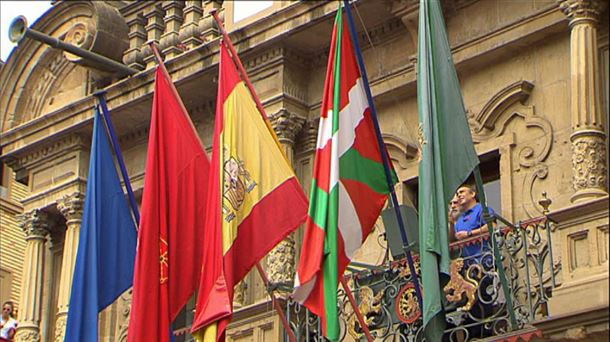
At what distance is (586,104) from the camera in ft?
56.7

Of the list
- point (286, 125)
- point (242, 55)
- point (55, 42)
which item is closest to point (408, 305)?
point (286, 125)

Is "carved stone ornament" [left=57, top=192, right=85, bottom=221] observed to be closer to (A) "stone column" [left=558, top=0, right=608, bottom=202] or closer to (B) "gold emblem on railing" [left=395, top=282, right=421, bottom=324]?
(B) "gold emblem on railing" [left=395, top=282, right=421, bottom=324]

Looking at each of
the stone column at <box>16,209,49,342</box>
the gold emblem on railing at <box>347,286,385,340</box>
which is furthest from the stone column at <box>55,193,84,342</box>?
the gold emblem on railing at <box>347,286,385,340</box>

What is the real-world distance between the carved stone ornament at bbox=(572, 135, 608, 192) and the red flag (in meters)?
4.35

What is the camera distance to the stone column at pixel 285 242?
19.8 m

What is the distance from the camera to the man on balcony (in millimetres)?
Result: 17484

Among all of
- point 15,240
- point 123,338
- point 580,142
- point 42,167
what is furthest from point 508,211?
point 15,240

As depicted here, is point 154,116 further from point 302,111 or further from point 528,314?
point 528,314

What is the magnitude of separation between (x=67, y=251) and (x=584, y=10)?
7.93 meters

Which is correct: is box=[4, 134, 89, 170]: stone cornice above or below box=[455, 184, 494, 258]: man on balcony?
above

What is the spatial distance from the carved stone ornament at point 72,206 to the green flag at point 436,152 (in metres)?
6.80

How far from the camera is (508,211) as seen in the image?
18.5m

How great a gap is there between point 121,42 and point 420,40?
267 inches

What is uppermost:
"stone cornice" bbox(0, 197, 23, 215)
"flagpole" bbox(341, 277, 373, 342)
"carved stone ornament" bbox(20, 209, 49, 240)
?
"stone cornice" bbox(0, 197, 23, 215)
